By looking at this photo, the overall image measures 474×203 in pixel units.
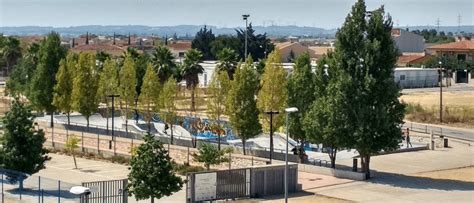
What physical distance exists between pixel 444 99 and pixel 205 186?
5395 centimetres

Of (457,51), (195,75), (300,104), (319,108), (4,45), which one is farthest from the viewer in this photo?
(457,51)

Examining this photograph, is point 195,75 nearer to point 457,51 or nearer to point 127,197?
point 127,197

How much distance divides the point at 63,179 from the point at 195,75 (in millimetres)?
32646

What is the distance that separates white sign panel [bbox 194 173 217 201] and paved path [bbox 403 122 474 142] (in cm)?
2886

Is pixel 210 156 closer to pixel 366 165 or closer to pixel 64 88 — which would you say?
pixel 366 165

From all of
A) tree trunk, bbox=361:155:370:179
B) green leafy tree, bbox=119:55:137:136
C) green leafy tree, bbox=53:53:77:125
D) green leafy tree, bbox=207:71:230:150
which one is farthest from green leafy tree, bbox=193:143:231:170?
green leafy tree, bbox=53:53:77:125

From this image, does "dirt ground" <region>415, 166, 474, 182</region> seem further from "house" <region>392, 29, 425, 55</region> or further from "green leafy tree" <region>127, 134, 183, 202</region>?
"house" <region>392, 29, 425, 55</region>

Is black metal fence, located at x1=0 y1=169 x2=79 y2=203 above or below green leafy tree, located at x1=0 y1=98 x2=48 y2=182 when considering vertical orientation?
below

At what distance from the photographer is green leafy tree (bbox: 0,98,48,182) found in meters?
36.9

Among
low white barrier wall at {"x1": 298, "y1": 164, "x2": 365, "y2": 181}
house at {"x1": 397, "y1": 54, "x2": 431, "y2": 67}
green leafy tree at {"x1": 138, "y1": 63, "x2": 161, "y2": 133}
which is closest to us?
low white barrier wall at {"x1": 298, "y1": 164, "x2": 365, "y2": 181}

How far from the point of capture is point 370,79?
129 feet

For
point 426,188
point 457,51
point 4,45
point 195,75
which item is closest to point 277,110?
point 426,188

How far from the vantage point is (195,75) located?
72.6 metres

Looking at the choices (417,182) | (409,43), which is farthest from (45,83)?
(409,43)
